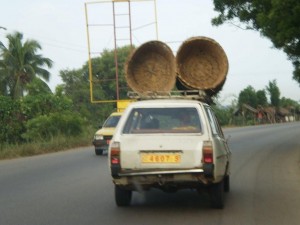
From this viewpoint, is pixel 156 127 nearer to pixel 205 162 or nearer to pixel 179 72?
pixel 205 162

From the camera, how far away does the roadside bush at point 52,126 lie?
27.8 meters

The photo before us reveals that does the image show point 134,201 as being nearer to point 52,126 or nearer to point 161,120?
point 161,120

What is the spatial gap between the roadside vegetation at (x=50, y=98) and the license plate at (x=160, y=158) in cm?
895

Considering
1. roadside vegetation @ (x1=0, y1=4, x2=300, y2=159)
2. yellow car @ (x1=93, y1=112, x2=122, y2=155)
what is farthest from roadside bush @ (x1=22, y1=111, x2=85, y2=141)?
yellow car @ (x1=93, y1=112, x2=122, y2=155)

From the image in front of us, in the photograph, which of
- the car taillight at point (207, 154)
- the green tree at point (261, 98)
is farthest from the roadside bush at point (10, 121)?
the green tree at point (261, 98)

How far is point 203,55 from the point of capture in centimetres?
1282

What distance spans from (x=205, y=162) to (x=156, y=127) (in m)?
1.12

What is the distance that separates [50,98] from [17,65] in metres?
15.3

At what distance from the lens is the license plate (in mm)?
8109

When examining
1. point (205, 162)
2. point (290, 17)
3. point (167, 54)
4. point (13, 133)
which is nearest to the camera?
point (205, 162)

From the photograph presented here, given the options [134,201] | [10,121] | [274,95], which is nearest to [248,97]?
[274,95]

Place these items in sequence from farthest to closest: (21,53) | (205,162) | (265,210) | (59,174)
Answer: (21,53)
(59,174)
(265,210)
(205,162)

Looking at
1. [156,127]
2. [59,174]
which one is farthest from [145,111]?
[59,174]

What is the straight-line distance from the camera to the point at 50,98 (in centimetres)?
3159
